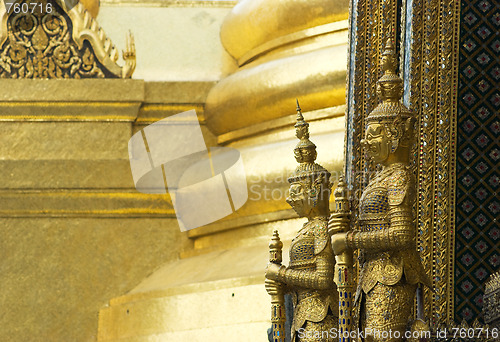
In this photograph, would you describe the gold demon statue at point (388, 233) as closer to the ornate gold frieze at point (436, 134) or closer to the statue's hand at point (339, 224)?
the statue's hand at point (339, 224)

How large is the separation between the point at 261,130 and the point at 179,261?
38.2 inches

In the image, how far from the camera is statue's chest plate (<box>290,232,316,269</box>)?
4.84 meters

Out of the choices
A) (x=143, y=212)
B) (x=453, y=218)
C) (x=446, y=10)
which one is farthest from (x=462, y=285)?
(x=143, y=212)

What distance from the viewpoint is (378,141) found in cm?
442

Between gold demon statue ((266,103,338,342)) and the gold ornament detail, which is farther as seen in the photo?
gold demon statue ((266,103,338,342))

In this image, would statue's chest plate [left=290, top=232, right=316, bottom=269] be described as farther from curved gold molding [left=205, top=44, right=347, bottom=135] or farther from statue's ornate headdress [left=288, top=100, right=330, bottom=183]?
curved gold molding [left=205, top=44, right=347, bottom=135]

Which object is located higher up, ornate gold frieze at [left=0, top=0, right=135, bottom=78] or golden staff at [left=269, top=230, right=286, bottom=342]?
ornate gold frieze at [left=0, top=0, right=135, bottom=78]

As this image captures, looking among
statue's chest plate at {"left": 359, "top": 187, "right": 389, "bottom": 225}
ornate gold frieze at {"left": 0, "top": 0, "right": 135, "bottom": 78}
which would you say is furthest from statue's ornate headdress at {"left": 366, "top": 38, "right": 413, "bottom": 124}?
ornate gold frieze at {"left": 0, "top": 0, "right": 135, "bottom": 78}

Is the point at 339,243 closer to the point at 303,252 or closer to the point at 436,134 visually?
the point at 303,252

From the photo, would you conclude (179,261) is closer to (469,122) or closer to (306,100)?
(306,100)

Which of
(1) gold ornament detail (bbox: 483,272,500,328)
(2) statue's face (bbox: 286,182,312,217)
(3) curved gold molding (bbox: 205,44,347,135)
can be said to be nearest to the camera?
(1) gold ornament detail (bbox: 483,272,500,328)

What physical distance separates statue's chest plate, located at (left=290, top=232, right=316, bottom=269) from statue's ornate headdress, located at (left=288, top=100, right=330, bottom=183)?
0.25 meters

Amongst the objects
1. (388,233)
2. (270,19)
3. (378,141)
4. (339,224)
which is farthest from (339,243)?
(270,19)

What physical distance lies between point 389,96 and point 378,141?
0.18m
